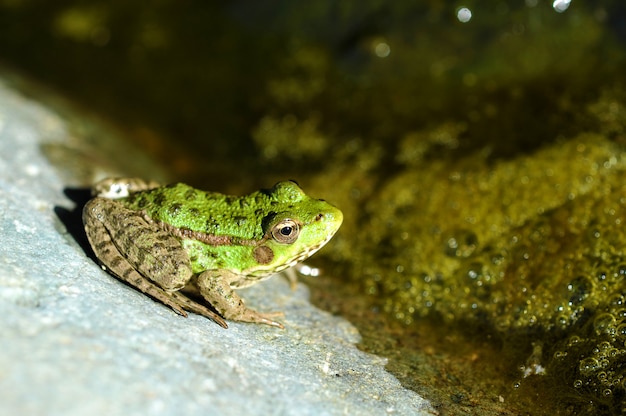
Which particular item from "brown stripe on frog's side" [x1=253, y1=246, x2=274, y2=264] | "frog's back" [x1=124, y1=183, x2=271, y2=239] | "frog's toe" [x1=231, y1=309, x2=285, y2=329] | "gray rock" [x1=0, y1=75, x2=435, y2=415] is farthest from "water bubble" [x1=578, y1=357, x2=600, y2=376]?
"frog's back" [x1=124, y1=183, x2=271, y2=239]

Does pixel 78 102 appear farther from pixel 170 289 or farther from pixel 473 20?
pixel 473 20

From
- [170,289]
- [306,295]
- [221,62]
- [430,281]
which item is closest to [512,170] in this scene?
[430,281]

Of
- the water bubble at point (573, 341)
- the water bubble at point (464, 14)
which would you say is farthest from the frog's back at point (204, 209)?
the water bubble at point (464, 14)

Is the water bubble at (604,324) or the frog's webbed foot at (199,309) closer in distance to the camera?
the frog's webbed foot at (199,309)

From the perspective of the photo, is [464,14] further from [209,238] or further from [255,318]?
[255,318]

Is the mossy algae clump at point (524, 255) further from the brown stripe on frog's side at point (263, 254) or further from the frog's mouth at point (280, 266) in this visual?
the brown stripe on frog's side at point (263, 254)

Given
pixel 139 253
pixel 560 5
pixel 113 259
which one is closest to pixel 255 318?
pixel 139 253

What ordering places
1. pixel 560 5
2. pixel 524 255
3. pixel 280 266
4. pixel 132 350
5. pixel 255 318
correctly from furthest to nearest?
1. pixel 560 5
2. pixel 524 255
3. pixel 280 266
4. pixel 255 318
5. pixel 132 350

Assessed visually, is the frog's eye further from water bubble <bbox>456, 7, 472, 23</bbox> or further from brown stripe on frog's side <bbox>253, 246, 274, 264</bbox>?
water bubble <bbox>456, 7, 472, 23</bbox>
